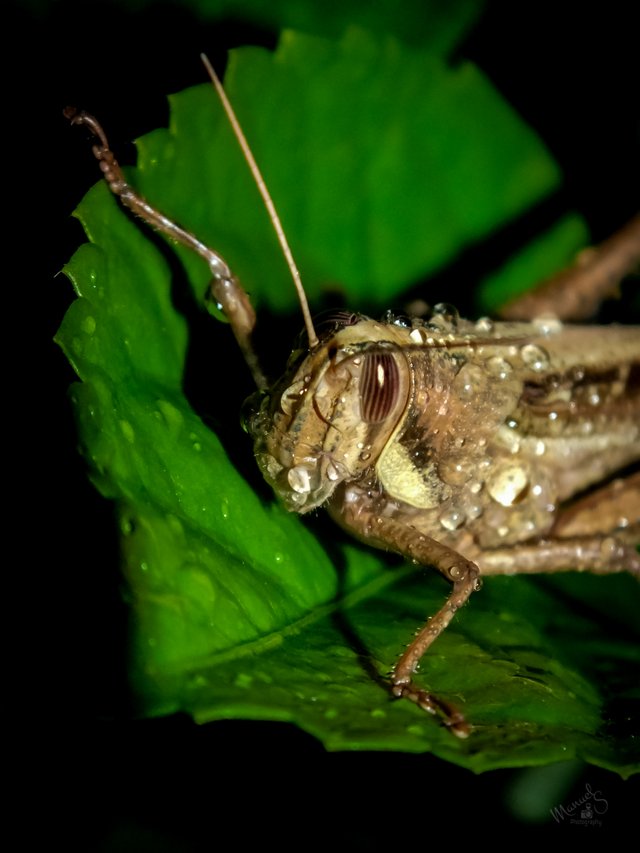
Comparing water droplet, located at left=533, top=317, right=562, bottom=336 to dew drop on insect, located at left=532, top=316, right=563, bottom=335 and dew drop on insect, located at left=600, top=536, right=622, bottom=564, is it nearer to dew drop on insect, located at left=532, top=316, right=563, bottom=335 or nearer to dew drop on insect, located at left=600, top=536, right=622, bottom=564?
dew drop on insect, located at left=532, top=316, right=563, bottom=335

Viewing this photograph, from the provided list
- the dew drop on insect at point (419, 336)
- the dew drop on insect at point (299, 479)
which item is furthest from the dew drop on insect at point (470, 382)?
the dew drop on insect at point (299, 479)

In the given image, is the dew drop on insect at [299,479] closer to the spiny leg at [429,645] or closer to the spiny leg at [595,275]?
the spiny leg at [429,645]

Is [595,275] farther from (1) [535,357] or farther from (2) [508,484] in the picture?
(2) [508,484]

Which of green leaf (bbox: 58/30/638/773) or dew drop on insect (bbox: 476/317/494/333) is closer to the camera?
green leaf (bbox: 58/30/638/773)

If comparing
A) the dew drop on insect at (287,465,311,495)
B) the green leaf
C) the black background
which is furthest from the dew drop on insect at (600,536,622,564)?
the dew drop on insect at (287,465,311,495)

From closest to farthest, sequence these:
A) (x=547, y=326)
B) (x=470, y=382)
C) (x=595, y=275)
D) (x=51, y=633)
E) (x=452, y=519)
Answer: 1. (x=51, y=633)
2. (x=470, y=382)
3. (x=452, y=519)
4. (x=547, y=326)
5. (x=595, y=275)

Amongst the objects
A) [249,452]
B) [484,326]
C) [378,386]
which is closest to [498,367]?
[484,326]
